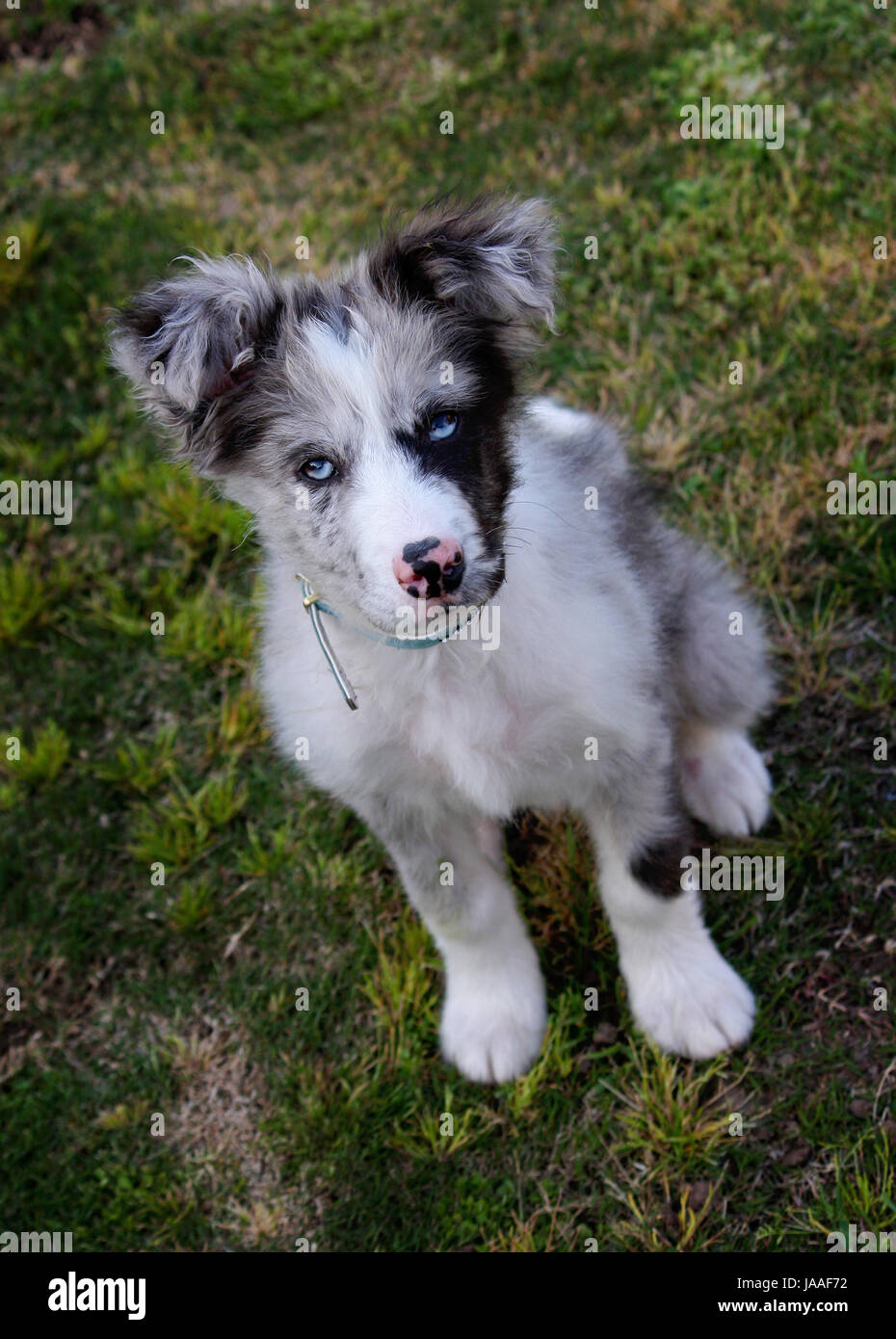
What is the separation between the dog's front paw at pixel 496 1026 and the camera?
11.4ft

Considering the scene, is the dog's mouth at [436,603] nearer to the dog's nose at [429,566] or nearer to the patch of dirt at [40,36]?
the dog's nose at [429,566]

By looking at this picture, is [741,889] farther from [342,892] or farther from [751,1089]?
[342,892]

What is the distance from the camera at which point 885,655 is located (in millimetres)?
3861

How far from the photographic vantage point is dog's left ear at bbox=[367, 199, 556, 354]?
256 centimetres

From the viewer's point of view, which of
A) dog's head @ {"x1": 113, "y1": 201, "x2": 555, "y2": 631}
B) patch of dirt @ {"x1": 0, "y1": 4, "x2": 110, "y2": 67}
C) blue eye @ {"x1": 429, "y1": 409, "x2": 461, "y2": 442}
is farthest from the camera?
patch of dirt @ {"x1": 0, "y1": 4, "x2": 110, "y2": 67}

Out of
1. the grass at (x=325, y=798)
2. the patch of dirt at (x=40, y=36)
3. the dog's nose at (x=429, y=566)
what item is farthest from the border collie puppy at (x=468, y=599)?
the patch of dirt at (x=40, y=36)

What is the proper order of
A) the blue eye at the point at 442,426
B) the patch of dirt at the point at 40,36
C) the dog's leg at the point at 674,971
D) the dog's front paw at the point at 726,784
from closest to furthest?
the blue eye at the point at 442,426 < the dog's leg at the point at 674,971 < the dog's front paw at the point at 726,784 < the patch of dirt at the point at 40,36

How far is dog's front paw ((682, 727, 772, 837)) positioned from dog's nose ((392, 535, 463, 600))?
1.67 metres

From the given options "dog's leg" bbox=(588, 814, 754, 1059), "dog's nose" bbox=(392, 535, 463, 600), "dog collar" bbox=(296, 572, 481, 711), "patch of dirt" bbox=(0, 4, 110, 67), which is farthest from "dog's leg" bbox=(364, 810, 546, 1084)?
"patch of dirt" bbox=(0, 4, 110, 67)

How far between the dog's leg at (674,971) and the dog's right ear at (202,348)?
1424 millimetres

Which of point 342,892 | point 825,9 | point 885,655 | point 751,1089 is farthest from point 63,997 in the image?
point 825,9

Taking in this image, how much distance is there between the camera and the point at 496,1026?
3.46 metres

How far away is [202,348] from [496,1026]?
2106 mm

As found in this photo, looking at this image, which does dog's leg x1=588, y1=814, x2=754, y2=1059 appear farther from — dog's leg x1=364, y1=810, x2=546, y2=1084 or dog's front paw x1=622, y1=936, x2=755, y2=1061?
dog's leg x1=364, y1=810, x2=546, y2=1084
